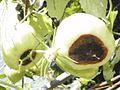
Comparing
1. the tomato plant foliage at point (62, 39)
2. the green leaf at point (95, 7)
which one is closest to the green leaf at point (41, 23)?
the tomato plant foliage at point (62, 39)

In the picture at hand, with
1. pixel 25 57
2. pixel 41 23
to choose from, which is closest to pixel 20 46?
pixel 25 57

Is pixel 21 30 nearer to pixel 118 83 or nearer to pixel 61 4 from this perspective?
pixel 61 4

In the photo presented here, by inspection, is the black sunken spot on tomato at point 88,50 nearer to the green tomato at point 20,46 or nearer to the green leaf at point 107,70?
the green tomato at point 20,46

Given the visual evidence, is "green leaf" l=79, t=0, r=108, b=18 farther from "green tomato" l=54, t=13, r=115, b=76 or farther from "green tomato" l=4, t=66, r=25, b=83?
"green tomato" l=4, t=66, r=25, b=83

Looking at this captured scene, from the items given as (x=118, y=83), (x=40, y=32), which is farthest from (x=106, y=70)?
(x=118, y=83)

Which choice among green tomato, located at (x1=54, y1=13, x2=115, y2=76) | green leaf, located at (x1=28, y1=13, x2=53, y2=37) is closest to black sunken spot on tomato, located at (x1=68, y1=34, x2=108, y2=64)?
green tomato, located at (x1=54, y1=13, x2=115, y2=76)

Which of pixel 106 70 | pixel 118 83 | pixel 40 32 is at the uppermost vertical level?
pixel 40 32

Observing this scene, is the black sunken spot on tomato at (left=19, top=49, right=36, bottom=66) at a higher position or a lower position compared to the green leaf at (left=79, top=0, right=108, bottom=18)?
lower
